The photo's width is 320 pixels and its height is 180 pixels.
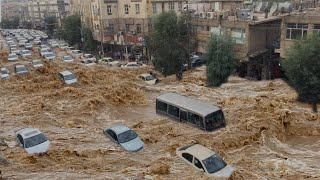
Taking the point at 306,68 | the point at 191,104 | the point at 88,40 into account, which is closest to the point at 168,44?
the point at 191,104

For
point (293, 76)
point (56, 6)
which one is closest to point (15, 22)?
point (56, 6)

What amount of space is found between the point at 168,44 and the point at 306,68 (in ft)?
52.7

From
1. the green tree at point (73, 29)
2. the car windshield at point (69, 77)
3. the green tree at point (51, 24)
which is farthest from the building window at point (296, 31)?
the green tree at point (51, 24)

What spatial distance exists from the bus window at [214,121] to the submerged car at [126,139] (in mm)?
3752

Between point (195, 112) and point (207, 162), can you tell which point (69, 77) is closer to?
point (195, 112)

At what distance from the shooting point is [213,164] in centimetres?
1512

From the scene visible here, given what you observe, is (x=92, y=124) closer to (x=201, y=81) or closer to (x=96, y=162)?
(x=96, y=162)

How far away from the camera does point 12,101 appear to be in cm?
2953

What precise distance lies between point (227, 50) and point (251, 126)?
38.4 ft

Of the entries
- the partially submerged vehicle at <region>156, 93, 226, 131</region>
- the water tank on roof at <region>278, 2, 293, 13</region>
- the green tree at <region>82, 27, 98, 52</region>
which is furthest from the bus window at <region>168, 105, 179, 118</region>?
the green tree at <region>82, 27, 98, 52</region>

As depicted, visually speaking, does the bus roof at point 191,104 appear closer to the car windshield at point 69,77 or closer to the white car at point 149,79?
the white car at point 149,79

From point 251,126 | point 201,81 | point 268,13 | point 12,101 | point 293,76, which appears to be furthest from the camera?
point 268,13

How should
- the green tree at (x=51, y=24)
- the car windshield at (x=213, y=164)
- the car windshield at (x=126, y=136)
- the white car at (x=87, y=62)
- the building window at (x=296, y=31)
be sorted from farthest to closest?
the green tree at (x=51, y=24) → the white car at (x=87, y=62) → the building window at (x=296, y=31) → the car windshield at (x=126, y=136) → the car windshield at (x=213, y=164)

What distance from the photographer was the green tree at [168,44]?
35.8 m
